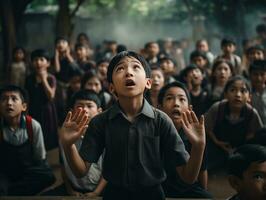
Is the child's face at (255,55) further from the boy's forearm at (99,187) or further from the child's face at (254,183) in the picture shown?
the child's face at (254,183)

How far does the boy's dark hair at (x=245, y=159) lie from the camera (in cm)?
315

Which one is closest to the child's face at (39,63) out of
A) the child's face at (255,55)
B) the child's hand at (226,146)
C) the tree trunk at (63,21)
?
the child's hand at (226,146)

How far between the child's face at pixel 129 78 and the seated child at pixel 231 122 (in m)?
2.79

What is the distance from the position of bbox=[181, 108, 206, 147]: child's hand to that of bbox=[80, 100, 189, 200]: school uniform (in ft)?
0.33

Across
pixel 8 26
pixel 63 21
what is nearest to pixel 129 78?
pixel 8 26

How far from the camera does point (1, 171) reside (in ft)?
15.6

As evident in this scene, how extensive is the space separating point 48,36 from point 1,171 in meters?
18.7

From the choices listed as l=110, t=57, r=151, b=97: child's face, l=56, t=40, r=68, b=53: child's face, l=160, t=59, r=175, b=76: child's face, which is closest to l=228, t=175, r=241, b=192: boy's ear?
l=110, t=57, r=151, b=97: child's face

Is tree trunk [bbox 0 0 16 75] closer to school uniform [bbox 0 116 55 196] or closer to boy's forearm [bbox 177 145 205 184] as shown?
school uniform [bbox 0 116 55 196]

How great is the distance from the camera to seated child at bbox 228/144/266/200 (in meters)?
3.08

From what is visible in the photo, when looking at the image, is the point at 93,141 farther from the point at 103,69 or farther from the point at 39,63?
the point at 103,69

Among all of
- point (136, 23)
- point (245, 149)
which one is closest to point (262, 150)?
point (245, 149)

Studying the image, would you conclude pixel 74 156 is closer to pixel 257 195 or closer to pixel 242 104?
pixel 257 195

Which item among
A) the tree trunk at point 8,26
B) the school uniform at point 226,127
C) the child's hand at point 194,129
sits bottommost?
the school uniform at point 226,127
